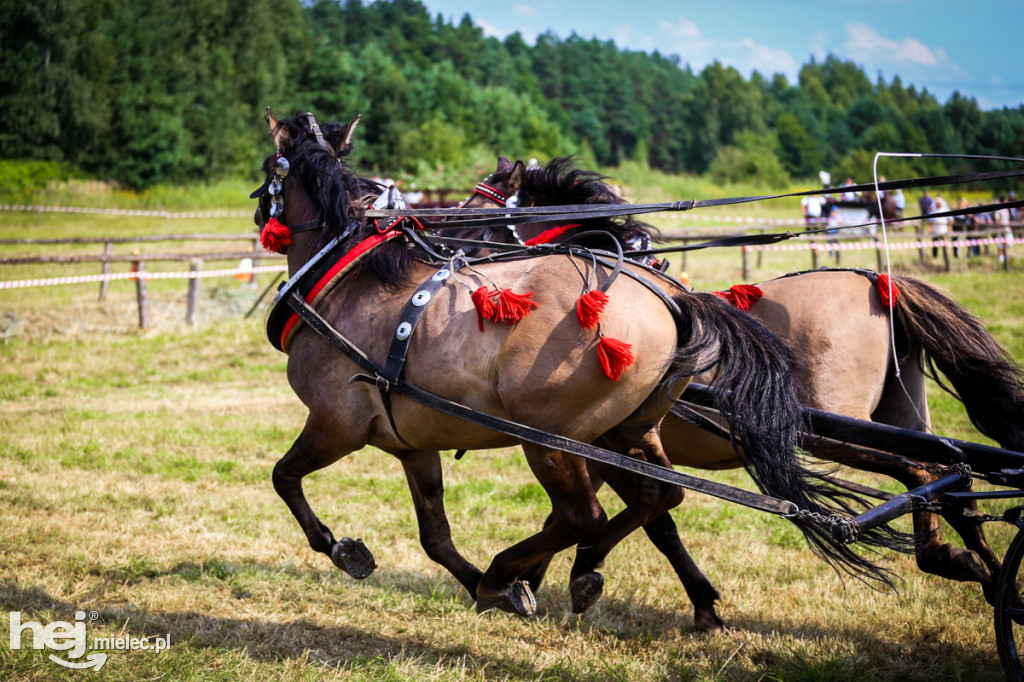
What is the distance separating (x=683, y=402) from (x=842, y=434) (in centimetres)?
68

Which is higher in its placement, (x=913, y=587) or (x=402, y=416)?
(x=402, y=416)

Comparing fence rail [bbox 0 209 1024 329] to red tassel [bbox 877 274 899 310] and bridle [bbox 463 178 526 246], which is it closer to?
bridle [bbox 463 178 526 246]

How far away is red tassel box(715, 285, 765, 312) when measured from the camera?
14.4ft

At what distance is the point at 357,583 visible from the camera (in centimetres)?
478

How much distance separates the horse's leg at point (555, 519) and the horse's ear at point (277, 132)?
2063 mm

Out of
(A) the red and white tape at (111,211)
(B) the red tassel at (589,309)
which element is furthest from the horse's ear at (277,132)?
(A) the red and white tape at (111,211)

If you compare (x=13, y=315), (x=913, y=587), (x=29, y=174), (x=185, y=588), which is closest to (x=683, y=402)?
(x=913, y=587)

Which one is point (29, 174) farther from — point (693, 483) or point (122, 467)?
point (693, 483)

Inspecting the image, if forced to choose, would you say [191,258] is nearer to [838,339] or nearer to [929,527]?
[838,339]

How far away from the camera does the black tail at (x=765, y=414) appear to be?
3352mm

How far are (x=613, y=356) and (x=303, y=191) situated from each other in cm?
201

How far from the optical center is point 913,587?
183 inches

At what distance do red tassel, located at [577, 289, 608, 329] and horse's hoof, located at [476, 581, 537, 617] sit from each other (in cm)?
130

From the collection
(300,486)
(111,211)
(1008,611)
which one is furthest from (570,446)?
(111,211)
